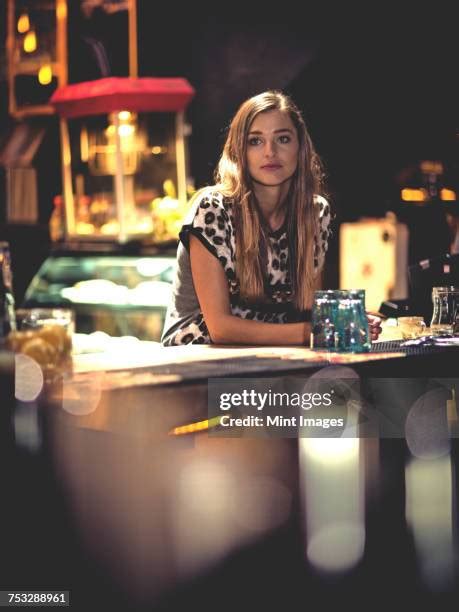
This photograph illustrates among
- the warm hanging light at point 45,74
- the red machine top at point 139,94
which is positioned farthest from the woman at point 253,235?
the warm hanging light at point 45,74

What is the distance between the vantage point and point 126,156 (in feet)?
30.2

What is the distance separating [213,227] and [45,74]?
760 cm

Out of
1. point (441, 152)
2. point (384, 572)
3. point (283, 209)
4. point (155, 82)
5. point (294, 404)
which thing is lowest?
point (384, 572)

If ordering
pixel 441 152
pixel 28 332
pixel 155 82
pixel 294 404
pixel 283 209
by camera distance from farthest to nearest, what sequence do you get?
pixel 155 82 → pixel 441 152 → pixel 283 209 → pixel 294 404 → pixel 28 332

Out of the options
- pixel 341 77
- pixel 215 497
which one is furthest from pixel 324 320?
pixel 341 77

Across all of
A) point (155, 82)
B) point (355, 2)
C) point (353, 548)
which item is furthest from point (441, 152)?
point (353, 548)

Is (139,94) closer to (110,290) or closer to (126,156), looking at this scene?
(126,156)

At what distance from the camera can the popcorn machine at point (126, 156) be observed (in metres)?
8.60

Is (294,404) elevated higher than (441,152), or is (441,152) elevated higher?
(441,152)

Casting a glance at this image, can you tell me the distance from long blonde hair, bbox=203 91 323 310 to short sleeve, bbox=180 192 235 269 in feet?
0.11

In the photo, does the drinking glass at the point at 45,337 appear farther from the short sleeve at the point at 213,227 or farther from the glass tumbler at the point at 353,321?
the short sleeve at the point at 213,227

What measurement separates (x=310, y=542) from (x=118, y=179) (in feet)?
22.1

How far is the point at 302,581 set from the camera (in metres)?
2.71

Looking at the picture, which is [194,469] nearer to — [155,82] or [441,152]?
[441,152]
